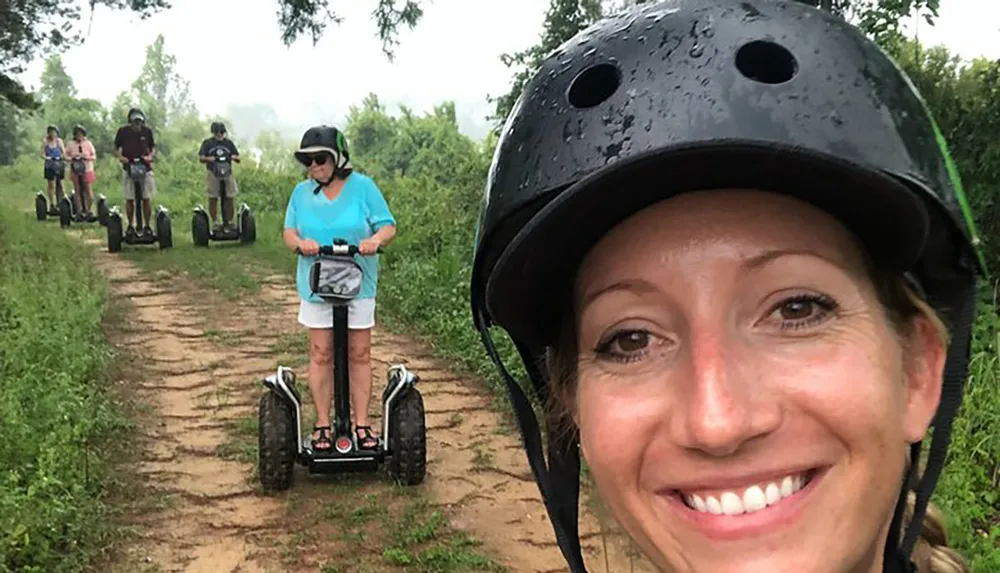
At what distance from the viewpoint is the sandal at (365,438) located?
4.60m

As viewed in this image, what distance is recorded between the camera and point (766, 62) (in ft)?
3.92

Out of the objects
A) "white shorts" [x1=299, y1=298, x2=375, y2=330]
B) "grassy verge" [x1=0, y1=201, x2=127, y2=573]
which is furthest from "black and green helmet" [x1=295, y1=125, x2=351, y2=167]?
"grassy verge" [x1=0, y1=201, x2=127, y2=573]

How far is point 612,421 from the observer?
1.25 meters

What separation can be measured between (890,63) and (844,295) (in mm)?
316

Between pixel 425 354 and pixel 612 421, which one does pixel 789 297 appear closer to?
pixel 612 421

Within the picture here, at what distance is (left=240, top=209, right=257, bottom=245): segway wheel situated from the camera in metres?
11.8

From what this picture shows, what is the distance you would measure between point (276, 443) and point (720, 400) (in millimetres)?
3563

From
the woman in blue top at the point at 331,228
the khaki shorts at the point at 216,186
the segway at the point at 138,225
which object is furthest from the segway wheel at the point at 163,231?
the woman in blue top at the point at 331,228

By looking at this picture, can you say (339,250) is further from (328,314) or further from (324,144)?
(324,144)

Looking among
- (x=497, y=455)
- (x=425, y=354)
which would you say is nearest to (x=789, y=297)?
(x=497, y=455)

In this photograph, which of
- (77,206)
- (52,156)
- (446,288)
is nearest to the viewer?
(446,288)

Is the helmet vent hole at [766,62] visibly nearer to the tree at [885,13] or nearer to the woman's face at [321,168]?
the woman's face at [321,168]

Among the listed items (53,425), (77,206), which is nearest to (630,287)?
(53,425)

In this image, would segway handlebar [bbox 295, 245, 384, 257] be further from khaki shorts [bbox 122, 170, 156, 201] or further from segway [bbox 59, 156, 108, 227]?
segway [bbox 59, 156, 108, 227]
